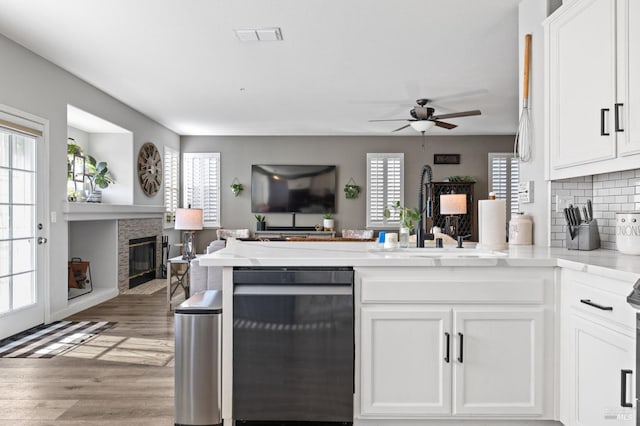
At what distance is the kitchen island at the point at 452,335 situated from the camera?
2211 millimetres

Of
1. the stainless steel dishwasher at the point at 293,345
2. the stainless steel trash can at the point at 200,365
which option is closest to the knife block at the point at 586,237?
the stainless steel dishwasher at the point at 293,345

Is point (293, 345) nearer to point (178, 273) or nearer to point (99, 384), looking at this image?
point (99, 384)

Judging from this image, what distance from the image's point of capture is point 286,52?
4492 mm

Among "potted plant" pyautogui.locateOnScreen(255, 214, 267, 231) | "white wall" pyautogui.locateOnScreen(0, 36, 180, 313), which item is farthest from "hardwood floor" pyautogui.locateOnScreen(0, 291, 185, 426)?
"potted plant" pyautogui.locateOnScreen(255, 214, 267, 231)

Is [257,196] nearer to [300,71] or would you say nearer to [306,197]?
[306,197]

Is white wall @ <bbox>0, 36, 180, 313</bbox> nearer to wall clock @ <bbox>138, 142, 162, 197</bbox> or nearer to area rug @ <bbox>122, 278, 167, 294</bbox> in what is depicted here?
wall clock @ <bbox>138, 142, 162, 197</bbox>

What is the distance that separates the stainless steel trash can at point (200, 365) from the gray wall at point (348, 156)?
23.0 ft

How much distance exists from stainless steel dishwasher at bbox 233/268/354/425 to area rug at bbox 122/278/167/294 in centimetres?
471

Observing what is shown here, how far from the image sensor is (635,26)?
209cm

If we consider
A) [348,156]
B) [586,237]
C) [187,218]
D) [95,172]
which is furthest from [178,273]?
[348,156]

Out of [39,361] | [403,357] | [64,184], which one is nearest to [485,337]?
[403,357]

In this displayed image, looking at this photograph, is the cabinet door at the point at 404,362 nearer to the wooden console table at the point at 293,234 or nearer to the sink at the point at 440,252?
the sink at the point at 440,252

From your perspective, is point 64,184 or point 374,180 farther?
point 374,180

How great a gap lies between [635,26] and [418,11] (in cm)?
176
